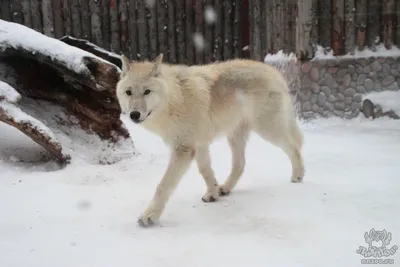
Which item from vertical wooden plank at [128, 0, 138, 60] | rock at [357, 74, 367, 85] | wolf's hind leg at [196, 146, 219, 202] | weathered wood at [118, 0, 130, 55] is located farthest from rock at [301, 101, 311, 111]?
weathered wood at [118, 0, 130, 55]

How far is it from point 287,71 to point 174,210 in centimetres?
459

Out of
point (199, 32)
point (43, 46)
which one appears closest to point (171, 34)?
point (199, 32)

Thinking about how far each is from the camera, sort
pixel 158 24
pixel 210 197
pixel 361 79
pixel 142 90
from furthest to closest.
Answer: pixel 158 24 < pixel 361 79 < pixel 210 197 < pixel 142 90

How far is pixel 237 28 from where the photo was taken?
9016 millimetres

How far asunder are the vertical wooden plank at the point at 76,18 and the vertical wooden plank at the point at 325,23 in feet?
16.6

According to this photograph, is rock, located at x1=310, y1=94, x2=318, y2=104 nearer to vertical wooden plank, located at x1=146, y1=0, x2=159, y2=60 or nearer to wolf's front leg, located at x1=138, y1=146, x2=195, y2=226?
vertical wooden plank, located at x1=146, y1=0, x2=159, y2=60

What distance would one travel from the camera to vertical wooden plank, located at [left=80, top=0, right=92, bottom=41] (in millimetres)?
8828

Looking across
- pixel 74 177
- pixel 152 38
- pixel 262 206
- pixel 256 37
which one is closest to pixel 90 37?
pixel 152 38

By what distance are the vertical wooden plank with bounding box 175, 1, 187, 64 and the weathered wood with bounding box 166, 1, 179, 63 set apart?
0.26 ft

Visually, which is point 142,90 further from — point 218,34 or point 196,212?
point 218,34

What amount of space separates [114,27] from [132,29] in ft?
1.30

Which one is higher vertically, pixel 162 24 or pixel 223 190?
pixel 162 24

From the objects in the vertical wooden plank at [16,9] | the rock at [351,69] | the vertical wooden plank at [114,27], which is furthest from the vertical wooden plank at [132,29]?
the rock at [351,69]

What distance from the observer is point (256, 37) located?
8617mm
